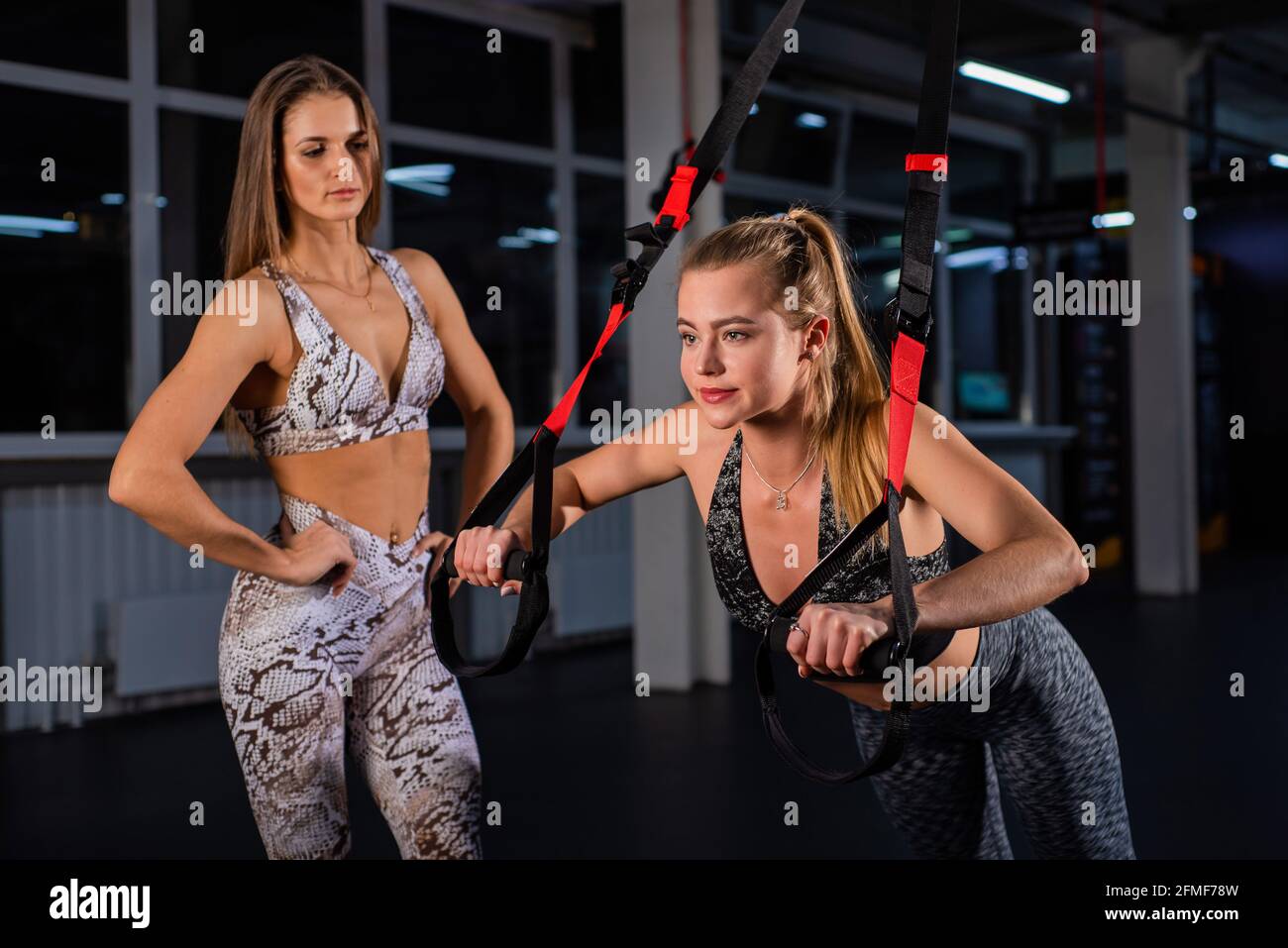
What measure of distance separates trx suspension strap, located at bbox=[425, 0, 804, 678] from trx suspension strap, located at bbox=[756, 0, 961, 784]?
0.25 meters

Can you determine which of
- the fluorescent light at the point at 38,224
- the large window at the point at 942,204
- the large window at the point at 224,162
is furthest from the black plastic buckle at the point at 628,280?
the large window at the point at 942,204

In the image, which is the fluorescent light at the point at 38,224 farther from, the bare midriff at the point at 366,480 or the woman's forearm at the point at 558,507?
the woman's forearm at the point at 558,507

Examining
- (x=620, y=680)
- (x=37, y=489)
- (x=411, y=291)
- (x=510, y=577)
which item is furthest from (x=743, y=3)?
(x=510, y=577)

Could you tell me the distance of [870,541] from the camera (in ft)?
5.46

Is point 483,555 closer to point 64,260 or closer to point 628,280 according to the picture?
point 628,280

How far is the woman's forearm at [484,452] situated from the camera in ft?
6.81

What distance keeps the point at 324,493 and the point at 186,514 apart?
237 mm

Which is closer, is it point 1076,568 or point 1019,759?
point 1076,568

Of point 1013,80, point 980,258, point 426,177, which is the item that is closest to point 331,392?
point 426,177

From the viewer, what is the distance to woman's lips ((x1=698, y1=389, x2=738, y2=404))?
155cm

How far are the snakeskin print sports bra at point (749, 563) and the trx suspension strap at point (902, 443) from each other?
252mm

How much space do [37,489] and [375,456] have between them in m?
3.82

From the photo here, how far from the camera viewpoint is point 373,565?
192 centimetres

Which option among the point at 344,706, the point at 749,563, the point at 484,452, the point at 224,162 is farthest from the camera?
the point at 224,162
